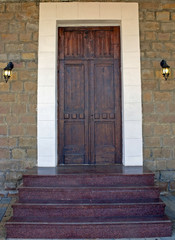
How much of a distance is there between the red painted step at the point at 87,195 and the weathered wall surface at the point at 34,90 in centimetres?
100

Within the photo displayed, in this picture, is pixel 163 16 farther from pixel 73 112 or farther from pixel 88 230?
pixel 88 230

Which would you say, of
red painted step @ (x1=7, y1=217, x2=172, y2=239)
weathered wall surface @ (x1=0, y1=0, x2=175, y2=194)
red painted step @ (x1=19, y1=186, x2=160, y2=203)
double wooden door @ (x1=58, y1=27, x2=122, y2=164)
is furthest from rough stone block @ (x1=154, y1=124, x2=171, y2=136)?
red painted step @ (x1=7, y1=217, x2=172, y2=239)

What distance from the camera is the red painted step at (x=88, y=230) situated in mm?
2564

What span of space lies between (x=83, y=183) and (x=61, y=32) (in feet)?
9.31

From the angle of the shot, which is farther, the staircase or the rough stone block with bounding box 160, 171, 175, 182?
the rough stone block with bounding box 160, 171, 175, 182

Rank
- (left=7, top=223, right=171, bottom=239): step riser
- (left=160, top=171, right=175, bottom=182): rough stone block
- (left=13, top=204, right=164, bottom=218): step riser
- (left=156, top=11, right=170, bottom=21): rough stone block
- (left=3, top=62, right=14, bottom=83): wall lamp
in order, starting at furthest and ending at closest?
(left=156, top=11, right=170, bottom=21): rough stone block, (left=160, top=171, right=175, bottom=182): rough stone block, (left=3, top=62, right=14, bottom=83): wall lamp, (left=13, top=204, right=164, bottom=218): step riser, (left=7, top=223, right=171, bottom=239): step riser

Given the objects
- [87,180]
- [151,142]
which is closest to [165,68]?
[151,142]

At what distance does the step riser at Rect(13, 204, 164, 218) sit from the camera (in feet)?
8.94

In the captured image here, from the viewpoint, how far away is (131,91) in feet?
12.7

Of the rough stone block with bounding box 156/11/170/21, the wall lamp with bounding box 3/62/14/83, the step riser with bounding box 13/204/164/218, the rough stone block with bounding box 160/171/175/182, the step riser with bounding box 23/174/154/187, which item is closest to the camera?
the step riser with bounding box 13/204/164/218

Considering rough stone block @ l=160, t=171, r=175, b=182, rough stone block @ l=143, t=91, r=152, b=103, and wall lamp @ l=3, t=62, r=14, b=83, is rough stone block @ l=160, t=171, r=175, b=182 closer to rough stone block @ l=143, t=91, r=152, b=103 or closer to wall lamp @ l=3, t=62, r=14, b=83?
rough stone block @ l=143, t=91, r=152, b=103

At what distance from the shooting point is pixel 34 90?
3.90 metres

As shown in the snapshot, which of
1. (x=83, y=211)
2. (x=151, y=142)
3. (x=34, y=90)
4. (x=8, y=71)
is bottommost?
(x=83, y=211)

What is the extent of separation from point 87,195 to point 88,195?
1 cm
